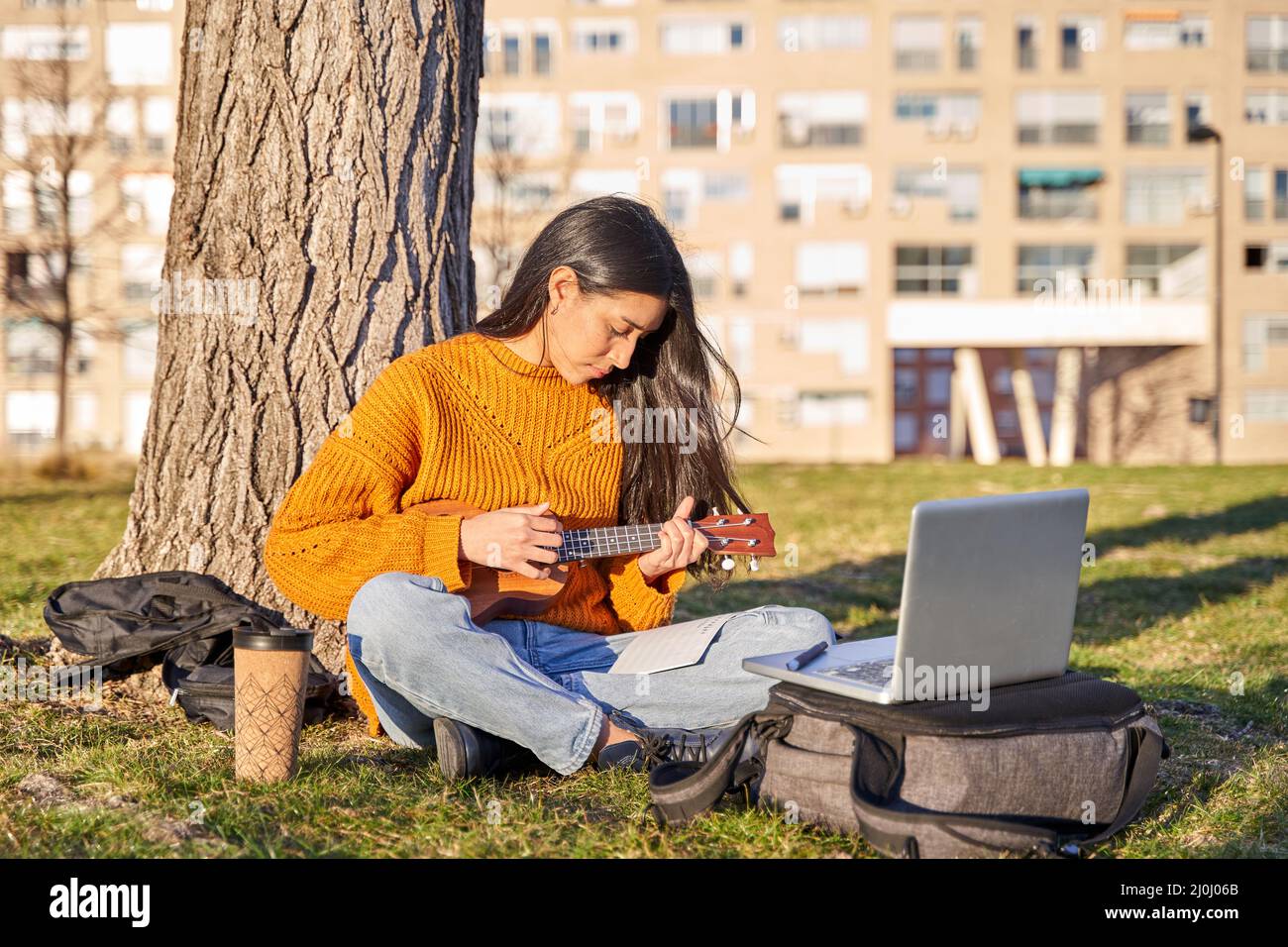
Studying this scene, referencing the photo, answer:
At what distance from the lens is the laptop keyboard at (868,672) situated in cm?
263

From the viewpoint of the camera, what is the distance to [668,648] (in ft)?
11.0

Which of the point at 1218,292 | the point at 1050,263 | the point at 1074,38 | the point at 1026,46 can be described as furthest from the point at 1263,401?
the point at 1026,46

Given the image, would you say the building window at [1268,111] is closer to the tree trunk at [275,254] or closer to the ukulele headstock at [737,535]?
the tree trunk at [275,254]

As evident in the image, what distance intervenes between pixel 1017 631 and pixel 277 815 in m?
1.68

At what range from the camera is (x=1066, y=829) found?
2.69 metres

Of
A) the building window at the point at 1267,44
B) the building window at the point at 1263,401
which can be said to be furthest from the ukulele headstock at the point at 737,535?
the building window at the point at 1267,44

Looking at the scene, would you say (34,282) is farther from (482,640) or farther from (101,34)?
(482,640)

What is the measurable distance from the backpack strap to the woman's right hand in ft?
2.09

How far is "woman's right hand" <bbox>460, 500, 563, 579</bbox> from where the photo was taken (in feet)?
10.1

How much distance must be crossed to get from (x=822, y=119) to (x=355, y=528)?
33.6 meters

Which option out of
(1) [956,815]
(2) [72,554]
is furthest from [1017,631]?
(2) [72,554]

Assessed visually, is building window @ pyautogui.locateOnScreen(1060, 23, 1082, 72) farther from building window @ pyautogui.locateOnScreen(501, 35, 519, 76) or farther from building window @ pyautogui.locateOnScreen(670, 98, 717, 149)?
building window @ pyautogui.locateOnScreen(501, 35, 519, 76)
